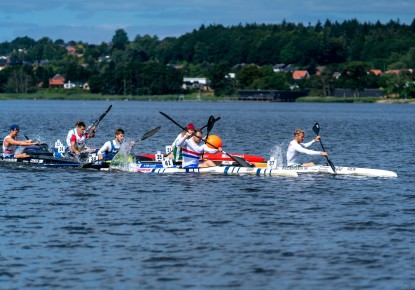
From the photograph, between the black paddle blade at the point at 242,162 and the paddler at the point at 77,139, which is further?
the paddler at the point at 77,139

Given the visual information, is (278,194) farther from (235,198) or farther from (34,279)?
(34,279)

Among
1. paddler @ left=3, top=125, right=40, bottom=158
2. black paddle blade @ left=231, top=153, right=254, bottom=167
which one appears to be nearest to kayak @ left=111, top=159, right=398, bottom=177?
black paddle blade @ left=231, top=153, right=254, bottom=167

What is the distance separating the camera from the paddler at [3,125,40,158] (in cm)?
3859

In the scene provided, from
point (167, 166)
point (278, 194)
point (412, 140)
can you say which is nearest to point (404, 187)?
point (278, 194)

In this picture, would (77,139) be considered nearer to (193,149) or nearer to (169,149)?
(169,149)

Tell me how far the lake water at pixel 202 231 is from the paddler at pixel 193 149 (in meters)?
0.51

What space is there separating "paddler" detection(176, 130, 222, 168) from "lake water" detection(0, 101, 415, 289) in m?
0.51

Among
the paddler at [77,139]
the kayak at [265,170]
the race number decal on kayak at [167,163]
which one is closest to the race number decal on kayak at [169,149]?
the race number decal on kayak at [167,163]

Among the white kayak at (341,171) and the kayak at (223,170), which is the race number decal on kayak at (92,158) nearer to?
the kayak at (223,170)

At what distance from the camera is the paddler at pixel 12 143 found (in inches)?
1519

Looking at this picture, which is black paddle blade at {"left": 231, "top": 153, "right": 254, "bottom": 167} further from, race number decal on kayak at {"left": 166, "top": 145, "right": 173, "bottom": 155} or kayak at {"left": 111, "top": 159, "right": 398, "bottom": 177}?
race number decal on kayak at {"left": 166, "top": 145, "right": 173, "bottom": 155}

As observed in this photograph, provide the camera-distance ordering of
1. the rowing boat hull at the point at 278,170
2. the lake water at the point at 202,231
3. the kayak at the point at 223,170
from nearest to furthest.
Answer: the lake water at the point at 202,231
the kayak at the point at 223,170
the rowing boat hull at the point at 278,170

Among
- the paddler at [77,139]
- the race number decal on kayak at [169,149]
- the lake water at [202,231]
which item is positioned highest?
the paddler at [77,139]

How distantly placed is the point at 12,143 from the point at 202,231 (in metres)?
15.6
